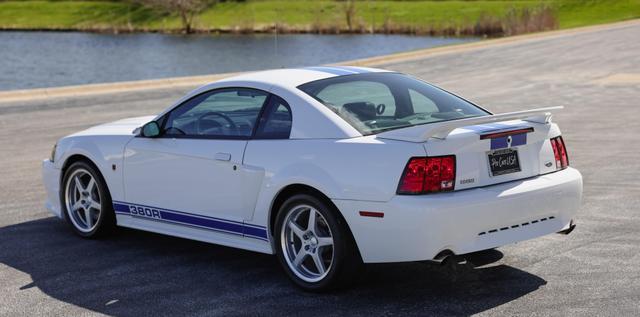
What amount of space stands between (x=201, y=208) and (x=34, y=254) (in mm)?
1571


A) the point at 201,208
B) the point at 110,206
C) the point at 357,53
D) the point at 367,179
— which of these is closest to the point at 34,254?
the point at 110,206

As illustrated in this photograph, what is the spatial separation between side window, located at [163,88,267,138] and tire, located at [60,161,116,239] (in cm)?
89

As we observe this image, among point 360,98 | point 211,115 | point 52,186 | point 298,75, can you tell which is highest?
point 298,75

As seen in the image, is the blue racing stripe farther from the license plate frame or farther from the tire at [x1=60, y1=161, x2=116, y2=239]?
the license plate frame

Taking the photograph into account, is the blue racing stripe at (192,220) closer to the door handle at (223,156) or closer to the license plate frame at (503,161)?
the door handle at (223,156)

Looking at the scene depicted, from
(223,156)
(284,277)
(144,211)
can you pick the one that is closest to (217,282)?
(284,277)

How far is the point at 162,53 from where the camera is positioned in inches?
2080

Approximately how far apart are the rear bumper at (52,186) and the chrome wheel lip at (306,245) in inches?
107

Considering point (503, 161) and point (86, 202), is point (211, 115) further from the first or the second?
point (503, 161)

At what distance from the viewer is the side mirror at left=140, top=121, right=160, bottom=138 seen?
7.84 meters

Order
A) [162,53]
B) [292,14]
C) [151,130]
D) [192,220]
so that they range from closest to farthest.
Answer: [192,220] < [151,130] < [162,53] < [292,14]

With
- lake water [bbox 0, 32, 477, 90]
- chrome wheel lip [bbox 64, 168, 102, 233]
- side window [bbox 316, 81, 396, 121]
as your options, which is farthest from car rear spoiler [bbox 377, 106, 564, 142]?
lake water [bbox 0, 32, 477, 90]

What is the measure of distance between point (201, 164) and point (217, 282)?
0.89m

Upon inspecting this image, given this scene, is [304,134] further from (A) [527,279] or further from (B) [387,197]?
(A) [527,279]
